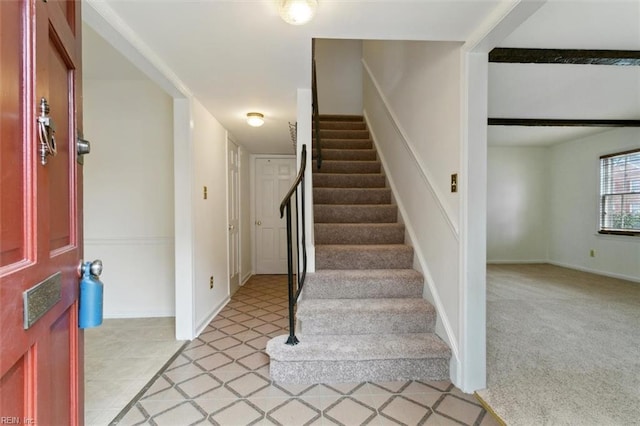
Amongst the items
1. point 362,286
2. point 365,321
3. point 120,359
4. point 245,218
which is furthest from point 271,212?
point 365,321

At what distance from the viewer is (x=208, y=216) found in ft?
9.73

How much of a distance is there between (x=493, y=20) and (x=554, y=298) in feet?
11.5

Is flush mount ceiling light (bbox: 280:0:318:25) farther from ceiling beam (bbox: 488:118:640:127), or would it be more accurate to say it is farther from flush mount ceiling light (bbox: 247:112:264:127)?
ceiling beam (bbox: 488:118:640:127)

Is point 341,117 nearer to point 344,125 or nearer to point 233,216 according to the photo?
point 344,125

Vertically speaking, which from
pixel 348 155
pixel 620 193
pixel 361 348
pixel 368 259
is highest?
pixel 348 155

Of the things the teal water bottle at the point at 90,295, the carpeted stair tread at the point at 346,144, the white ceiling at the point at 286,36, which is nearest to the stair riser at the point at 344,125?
the carpeted stair tread at the point at 346,144

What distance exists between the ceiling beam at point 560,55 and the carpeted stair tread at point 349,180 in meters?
1.61

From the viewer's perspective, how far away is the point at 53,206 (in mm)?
752

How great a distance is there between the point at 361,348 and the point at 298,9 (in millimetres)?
1900

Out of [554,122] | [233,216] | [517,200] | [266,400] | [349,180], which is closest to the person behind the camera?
[266,400]

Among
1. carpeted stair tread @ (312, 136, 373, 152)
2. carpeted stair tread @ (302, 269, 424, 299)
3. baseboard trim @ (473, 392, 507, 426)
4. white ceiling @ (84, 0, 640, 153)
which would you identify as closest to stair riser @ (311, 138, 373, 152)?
carpeted stair tread @ (312, 136, 373, 152)

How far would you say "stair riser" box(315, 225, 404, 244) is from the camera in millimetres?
2826

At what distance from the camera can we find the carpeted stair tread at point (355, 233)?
111 inches

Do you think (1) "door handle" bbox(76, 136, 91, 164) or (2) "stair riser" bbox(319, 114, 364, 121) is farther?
(2) "stair riser" bbox(319, 114, 364, 121)
